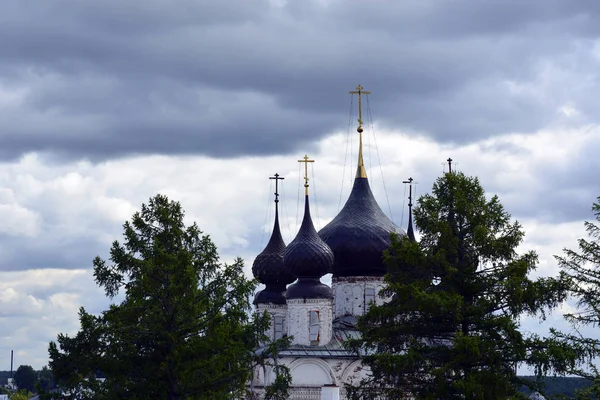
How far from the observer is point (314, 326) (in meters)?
58.4

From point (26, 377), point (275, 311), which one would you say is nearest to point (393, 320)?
point (275, 311)

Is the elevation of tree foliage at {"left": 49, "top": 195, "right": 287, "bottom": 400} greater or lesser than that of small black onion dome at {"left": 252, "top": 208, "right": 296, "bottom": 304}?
lesser

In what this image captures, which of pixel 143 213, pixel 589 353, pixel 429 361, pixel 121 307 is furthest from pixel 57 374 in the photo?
pixel 589 353

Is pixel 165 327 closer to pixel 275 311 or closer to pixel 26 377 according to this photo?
A: pixel 275 311

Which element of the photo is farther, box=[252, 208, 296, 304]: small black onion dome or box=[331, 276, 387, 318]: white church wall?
box=[252, 208, 296, 304]: small black onion dome

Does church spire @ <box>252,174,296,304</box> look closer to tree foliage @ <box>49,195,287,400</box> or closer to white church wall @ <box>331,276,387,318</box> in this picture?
white church wall @ <box>331,276,387,318</box>

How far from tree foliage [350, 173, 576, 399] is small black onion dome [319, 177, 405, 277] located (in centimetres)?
2799

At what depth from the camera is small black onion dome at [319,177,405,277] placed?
63.1 metres

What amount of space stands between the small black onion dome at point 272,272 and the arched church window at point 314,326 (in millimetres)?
6542

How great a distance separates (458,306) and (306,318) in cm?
2585

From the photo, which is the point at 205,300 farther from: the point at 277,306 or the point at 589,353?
the point at 277,306

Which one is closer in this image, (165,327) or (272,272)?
(165,327)

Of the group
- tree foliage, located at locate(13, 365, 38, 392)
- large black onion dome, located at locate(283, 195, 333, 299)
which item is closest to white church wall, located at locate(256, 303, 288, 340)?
large black onion dome, located at locate(283, 195, 333, 299)

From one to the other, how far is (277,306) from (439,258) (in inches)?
1247
